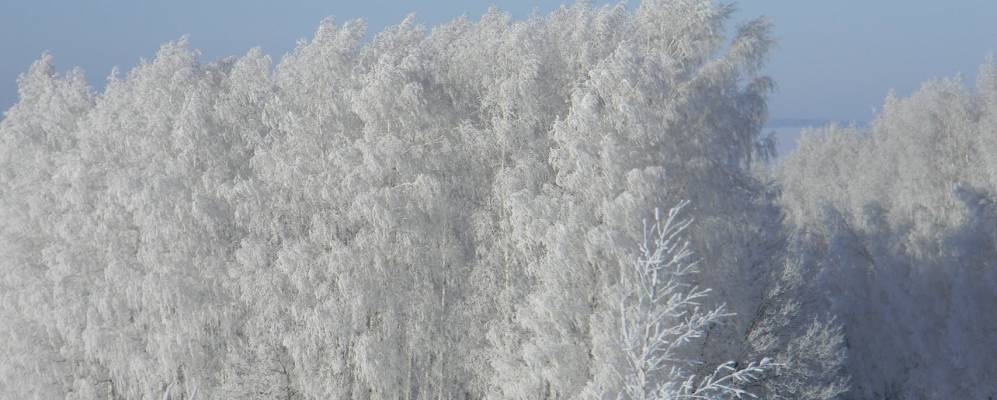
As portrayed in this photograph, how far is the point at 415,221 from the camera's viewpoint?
2039cm

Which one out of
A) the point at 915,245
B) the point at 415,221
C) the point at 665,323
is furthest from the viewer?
the point at 915,245

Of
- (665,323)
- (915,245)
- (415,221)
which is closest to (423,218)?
(415,221)

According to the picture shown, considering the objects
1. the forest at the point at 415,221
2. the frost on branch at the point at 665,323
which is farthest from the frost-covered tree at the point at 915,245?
the frost on branch at the point at 665,323

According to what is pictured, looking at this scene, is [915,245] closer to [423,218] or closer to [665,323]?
[423,218]

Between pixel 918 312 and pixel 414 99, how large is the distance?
71.0 feet

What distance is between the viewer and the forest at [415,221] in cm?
1834

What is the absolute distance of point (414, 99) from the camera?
2008 centimetres

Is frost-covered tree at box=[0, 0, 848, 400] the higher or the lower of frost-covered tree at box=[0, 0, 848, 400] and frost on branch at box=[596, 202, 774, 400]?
the higher

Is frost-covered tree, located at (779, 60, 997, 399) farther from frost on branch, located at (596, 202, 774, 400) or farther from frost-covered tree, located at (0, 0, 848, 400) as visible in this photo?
frost on branch, located at (596, 202, 774, 400)

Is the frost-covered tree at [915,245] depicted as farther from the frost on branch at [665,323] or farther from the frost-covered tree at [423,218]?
the frost on branch at [665,323]

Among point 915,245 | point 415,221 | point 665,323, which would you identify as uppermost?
point 915,245

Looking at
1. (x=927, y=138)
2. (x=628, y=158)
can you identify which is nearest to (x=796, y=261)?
(x=628, y=158)

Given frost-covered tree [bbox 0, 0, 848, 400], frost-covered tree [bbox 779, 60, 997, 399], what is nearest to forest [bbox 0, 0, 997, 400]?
frost-covered tree [bbox 0, 0, 848, 400]

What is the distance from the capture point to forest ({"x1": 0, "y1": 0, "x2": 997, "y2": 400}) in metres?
18.3
